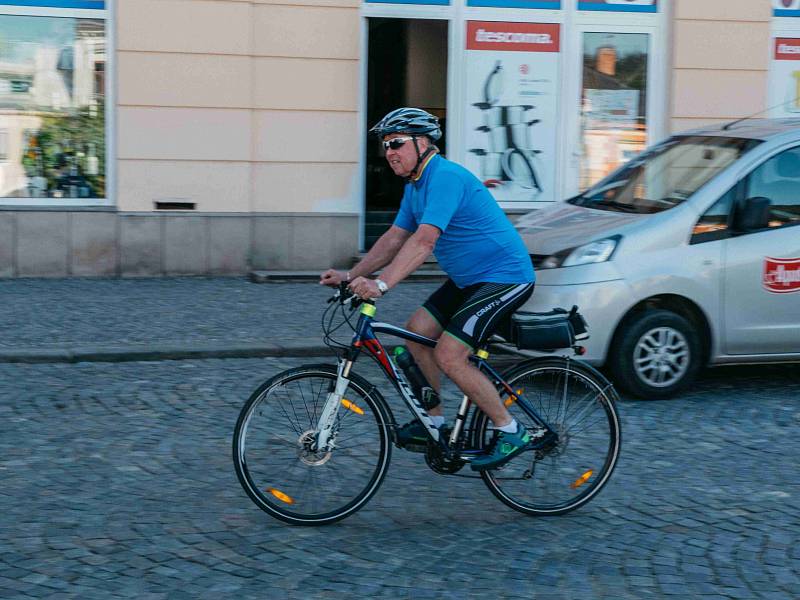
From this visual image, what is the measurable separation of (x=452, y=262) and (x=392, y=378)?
1.86ft

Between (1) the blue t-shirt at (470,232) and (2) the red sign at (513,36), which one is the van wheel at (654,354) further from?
(2) the red sign at (513,36)

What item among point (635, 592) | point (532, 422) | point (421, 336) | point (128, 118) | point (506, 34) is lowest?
point (635, 592)

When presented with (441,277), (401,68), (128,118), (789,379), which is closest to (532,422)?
(789,379)

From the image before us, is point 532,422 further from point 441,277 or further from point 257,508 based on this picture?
point 441,277

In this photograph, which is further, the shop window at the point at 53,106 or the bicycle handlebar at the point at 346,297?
the shop window at the point at 53,106

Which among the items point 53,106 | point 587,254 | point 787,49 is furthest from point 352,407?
point 787,49

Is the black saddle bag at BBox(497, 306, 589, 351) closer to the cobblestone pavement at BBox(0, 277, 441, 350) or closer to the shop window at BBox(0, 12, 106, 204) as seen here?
the cobblestone pavement at BBox(0, 277, 441, 350)

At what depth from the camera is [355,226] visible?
515 inches

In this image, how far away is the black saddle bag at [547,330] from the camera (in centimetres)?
527

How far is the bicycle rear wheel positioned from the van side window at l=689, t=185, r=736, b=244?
2.58 metres

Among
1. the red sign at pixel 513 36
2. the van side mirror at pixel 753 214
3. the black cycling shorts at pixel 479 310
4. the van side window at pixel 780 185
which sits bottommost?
the black cycling shorts at pixel 479 310

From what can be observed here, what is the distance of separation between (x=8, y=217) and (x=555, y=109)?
601 centimetres

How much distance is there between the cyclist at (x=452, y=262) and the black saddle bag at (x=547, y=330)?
90 millimetres

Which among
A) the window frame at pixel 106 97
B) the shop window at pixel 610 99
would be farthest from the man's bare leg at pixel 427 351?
A: the shop window at pixel 610 99
